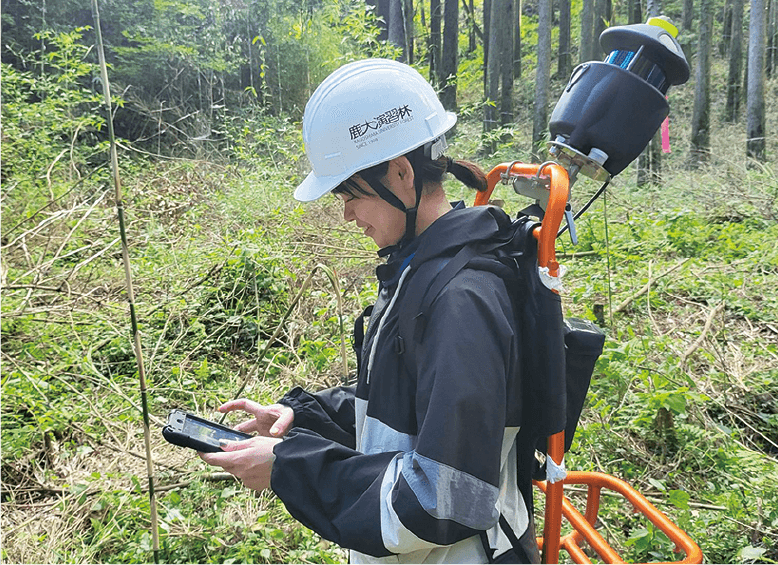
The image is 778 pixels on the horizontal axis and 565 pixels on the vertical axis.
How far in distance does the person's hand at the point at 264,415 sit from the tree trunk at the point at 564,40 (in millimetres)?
17605

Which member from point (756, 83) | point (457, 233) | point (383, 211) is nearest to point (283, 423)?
point (383, 211)

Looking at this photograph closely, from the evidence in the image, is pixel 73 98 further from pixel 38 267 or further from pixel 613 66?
pixel 613 66

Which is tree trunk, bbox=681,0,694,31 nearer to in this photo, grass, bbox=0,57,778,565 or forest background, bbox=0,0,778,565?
forest background, bbox=0,0,778,565

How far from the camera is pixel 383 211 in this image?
1.52 m

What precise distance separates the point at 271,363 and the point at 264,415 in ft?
7.43

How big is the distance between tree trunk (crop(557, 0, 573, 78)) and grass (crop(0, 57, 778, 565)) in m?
12.1

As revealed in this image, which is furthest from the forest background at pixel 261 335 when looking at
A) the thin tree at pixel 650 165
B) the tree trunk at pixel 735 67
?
the tree trunk at pixel 735 67

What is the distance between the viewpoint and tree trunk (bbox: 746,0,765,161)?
853cm

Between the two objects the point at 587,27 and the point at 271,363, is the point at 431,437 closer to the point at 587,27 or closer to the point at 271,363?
the point at 271,363

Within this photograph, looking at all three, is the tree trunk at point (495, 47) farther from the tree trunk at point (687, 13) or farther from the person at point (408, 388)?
the person at point (408, 388)

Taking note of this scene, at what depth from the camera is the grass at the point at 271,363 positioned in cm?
270

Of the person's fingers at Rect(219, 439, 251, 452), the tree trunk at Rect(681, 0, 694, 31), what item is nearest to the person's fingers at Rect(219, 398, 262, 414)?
the person's fingers at Rect(219, 439, 251, 452)

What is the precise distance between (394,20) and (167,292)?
10.4 m

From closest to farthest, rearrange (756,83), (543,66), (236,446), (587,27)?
(236,446) < (756,83) < (543,66) < (587,27)
